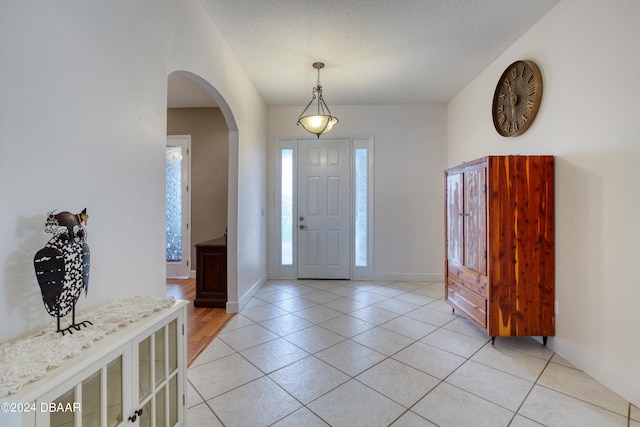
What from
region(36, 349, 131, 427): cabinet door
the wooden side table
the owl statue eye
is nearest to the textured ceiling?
the owl statue eye

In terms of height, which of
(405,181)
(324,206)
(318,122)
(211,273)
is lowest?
(211,273)

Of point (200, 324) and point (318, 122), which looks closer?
point (200, 324)

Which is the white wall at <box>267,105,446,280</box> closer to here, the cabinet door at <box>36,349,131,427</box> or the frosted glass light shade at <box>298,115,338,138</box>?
the frosted glass light shade at <box>298,115,338,138</box>

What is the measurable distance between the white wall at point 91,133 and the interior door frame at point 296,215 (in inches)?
105

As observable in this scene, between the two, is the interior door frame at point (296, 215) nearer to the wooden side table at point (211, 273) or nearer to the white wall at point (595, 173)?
the wooden side table at point (211, 273)

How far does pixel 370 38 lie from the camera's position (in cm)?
282

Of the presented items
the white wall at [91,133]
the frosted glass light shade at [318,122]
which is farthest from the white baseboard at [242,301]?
the frosted glass light shade at [318,122]

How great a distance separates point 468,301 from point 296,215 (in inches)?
113

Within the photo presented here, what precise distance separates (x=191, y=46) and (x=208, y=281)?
101 inches

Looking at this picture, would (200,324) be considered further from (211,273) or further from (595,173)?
(595,173)

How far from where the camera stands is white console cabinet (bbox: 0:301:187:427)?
720mm

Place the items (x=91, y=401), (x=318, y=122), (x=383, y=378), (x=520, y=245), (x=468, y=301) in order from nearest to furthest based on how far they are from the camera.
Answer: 1. (x=91, y=401)
2. (x=383, y=378)
3. (x=520, y=245)
4. (x=468, y=301)
5. (x=318, y=122)

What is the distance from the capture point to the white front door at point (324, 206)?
4.81 meters

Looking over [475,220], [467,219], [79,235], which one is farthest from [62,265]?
[467,219]
